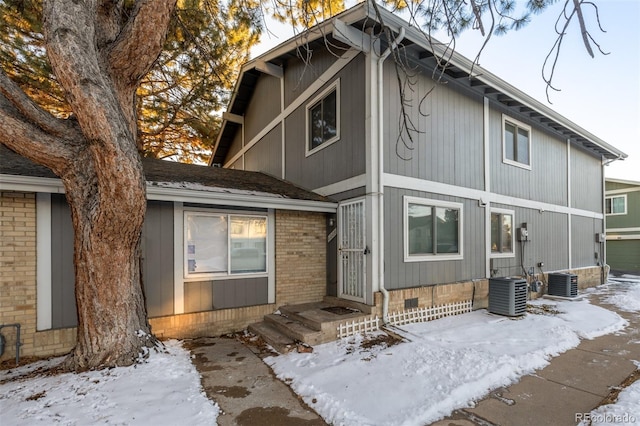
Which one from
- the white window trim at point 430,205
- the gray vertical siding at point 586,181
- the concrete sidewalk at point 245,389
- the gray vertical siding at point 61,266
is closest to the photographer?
the concrete sidewalk at point 245,389

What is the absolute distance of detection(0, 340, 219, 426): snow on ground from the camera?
9.88 ft

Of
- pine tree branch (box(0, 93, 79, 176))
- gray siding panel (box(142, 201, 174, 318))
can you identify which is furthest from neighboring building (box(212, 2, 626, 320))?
pine tree branch (box(0, 93, 79, 176))

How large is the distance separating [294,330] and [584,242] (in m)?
12.2

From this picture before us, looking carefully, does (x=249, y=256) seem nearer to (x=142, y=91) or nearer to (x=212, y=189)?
(x=212, y=189)

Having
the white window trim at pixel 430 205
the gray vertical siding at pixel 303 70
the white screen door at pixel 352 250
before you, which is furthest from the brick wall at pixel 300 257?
the gray vertical siding at pixel 303 70

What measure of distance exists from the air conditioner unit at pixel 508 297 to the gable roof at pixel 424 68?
4367mm

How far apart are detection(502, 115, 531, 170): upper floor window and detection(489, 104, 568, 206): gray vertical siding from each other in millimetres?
147

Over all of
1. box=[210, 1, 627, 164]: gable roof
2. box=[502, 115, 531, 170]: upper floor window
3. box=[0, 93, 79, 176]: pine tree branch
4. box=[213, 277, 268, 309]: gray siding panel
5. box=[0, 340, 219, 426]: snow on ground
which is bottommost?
box=[0, 340, 219, 426]: snow on ground

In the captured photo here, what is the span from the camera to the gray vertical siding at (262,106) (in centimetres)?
966

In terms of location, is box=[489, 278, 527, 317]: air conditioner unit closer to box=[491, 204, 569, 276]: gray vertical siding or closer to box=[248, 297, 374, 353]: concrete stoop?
box=[491, 204, 569, 276]: gray vertical siding

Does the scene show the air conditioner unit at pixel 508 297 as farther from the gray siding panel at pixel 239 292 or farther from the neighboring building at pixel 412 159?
the gray siding panel at pixel 239 292

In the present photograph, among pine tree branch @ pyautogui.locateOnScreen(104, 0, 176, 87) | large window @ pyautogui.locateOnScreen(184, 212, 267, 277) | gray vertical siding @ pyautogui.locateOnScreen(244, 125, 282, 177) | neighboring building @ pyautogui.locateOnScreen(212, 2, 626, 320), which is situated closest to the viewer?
pine tree branch @ pyautogui.locateOnScreen(104, 0, 176, 87)

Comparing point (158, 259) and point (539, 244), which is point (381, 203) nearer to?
point (158, 259)

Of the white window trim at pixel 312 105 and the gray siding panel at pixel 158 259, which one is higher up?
the white window trim at pixel 312 105
